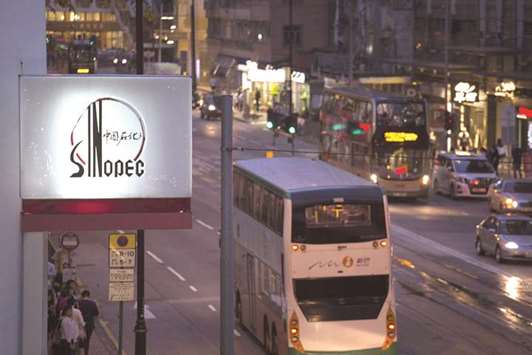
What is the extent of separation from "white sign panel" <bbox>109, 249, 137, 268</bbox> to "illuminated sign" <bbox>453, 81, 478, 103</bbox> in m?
52.4

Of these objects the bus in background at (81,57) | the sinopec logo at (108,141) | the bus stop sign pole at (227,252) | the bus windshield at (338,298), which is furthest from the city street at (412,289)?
the sinopec logo at (108,141)

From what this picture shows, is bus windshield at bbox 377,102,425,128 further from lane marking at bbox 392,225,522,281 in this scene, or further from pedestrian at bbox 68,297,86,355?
pedestrian at bbox 68,297,86,355

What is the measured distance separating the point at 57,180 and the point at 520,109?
179 ft

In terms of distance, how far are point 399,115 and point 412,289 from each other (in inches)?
781

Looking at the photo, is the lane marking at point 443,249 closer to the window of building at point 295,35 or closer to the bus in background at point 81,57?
the bus in background at point 81,57

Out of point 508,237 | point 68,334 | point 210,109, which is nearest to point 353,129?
point 508,237

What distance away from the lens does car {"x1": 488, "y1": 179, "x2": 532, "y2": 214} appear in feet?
169

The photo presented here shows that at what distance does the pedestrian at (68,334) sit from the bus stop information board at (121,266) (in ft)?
2.95

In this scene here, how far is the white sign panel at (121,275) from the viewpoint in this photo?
81.9 ft

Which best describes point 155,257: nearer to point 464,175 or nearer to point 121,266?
point 121,266

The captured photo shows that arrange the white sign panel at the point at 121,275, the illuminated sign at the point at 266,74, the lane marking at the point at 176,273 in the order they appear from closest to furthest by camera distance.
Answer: the white sign panel at the point at 121,275 → the lane marking at the point at 176,273 → the illuminated sign at the point at 266,74

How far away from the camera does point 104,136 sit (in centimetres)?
1859

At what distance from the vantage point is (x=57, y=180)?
60.9 feet

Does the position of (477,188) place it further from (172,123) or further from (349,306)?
(172,123)
